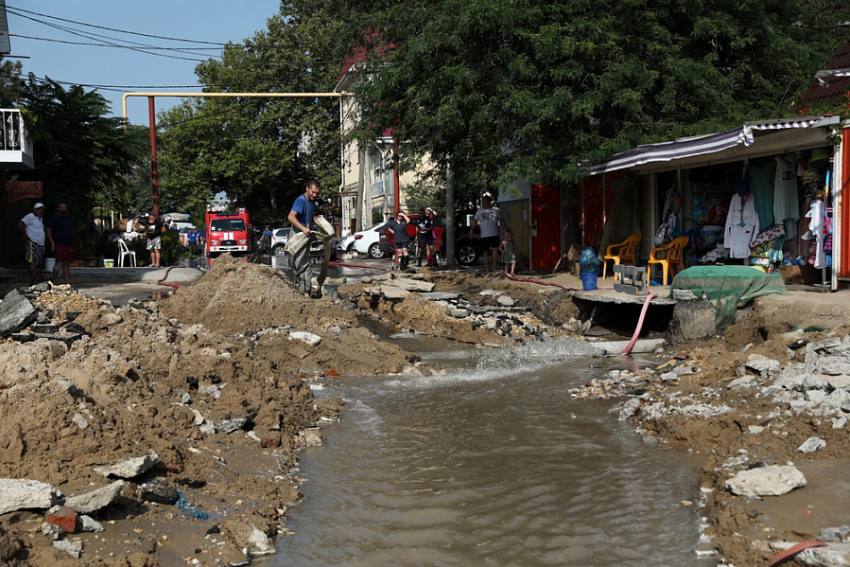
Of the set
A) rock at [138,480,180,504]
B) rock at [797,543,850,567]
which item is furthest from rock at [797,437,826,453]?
rock at [138,480,180,504]

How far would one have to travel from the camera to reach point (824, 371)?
747 centimetres

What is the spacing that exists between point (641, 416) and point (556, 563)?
3262mm

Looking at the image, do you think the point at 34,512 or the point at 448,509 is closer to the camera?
the point at 34,512

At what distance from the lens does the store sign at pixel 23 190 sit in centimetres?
2493

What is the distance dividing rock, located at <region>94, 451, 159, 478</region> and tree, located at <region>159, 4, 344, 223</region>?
47.3 metres

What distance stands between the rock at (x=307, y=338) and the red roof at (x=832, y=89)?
31.7 ft

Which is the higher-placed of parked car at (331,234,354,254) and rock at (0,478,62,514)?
parked car at (331,234,354,254)

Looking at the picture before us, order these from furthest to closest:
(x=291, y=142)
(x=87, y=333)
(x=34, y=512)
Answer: (x=291, y=142), (x=87, y=333), (x=34, y=512)

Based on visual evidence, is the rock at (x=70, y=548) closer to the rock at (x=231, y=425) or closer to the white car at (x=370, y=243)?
the rock at (x=231, y=425)

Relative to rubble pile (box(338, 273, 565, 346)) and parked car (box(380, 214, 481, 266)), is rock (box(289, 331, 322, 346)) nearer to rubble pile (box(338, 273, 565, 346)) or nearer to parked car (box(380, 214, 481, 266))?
rubble pile (box(338, 273, 565, 346))

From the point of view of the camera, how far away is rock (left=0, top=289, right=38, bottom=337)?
320 inches

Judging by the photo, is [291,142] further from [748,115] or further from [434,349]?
[434,349]

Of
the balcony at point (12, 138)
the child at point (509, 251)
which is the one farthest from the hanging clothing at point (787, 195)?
the balcony at point (12, 138)

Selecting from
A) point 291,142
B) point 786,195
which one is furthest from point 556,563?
point 291,142
